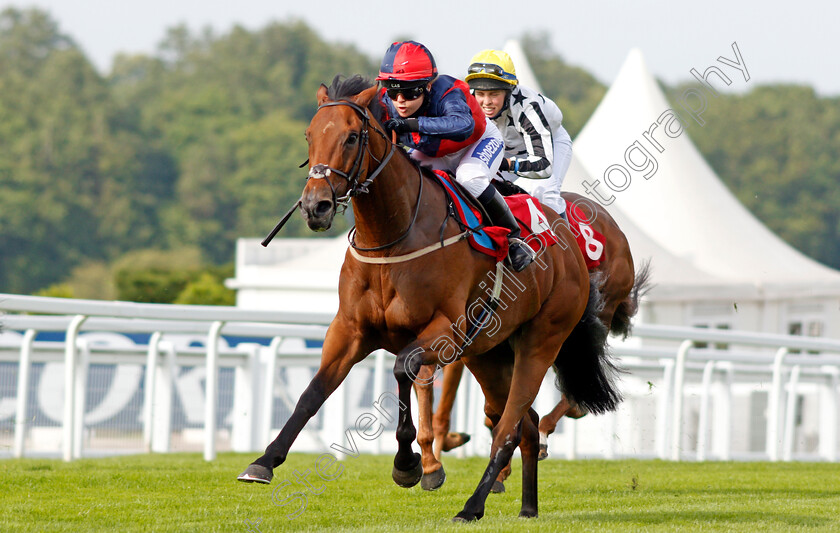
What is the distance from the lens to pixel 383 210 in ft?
16.1

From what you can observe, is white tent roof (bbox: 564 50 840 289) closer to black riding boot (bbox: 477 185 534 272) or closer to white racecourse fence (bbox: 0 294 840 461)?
white racecourse fence (bbox: 0 294 840 461)

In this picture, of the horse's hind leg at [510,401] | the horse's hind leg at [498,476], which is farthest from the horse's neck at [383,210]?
the horse's hind leg at [498,476]

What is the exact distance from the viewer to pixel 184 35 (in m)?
84.2

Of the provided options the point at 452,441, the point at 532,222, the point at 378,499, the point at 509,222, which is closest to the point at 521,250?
the point at 509,222

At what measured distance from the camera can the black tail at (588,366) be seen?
6.38 m

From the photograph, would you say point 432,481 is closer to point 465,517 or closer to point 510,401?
point 510,401

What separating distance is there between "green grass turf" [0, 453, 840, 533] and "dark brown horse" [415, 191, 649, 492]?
292 mm

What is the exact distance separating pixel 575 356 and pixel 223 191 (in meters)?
52.5

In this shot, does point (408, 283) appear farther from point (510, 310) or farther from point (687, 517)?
point (687, 517)

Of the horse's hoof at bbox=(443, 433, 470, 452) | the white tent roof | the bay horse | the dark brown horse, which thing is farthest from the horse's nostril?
the white tent roof

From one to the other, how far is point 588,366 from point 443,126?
196 cm

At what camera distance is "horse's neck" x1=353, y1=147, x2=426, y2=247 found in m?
4.88

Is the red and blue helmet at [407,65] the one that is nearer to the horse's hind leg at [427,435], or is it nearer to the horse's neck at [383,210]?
the horse's neck at [383,210]

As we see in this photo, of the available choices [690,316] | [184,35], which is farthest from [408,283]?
[184,35]
